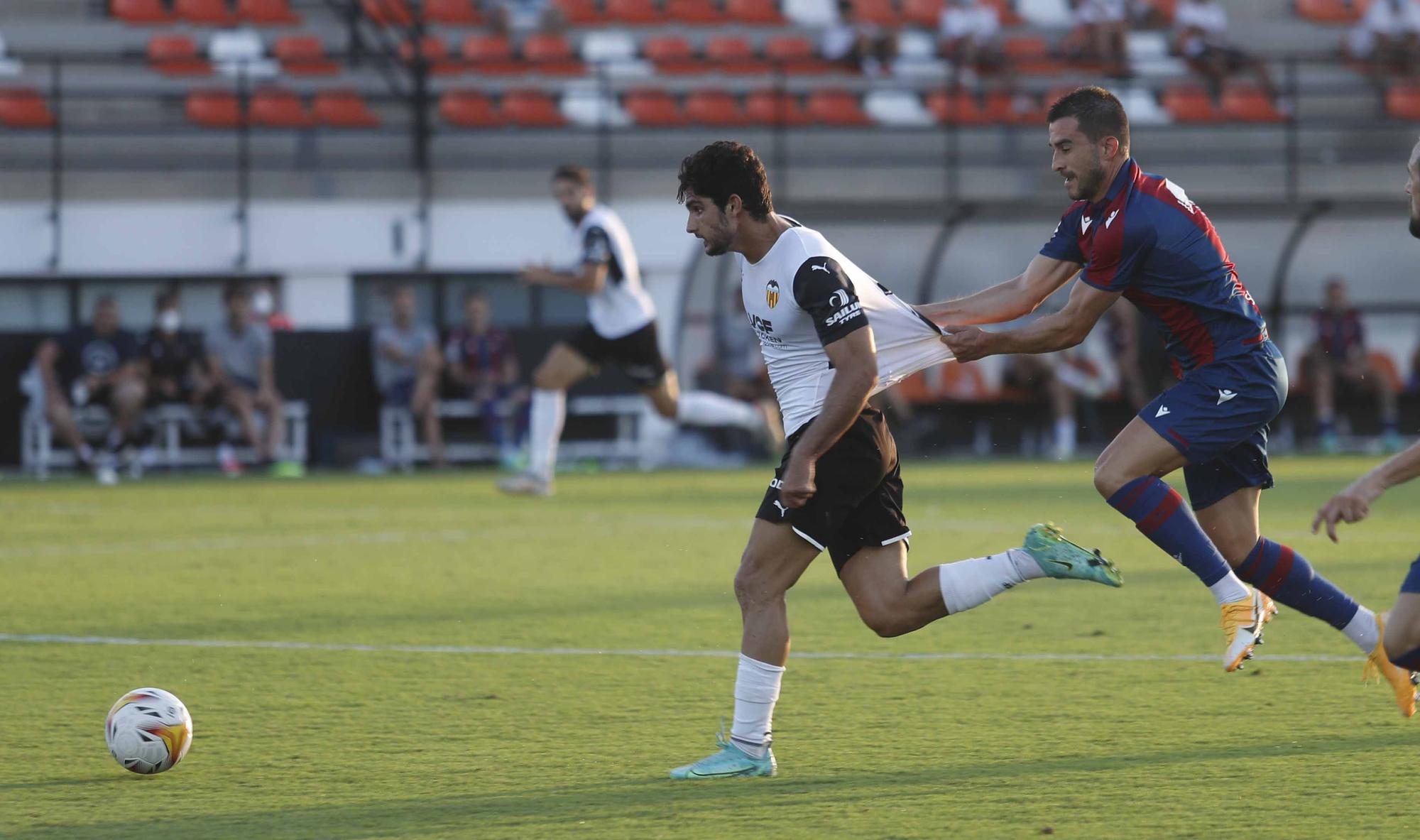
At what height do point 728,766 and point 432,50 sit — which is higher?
point 432,50

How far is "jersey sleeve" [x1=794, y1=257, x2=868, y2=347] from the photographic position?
4.75 m

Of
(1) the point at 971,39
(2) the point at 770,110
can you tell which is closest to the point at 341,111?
(2) the point at 770,110

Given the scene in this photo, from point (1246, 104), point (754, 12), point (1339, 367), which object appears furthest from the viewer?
point (754, 12)

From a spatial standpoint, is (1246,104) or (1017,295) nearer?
(1017,295)

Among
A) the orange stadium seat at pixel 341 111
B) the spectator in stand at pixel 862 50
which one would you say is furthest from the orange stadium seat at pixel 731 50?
the orange stadium seat at pixel 341 111

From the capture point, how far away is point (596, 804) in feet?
15.0

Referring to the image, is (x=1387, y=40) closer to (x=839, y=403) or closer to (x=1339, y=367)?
(x=1339, y=367)

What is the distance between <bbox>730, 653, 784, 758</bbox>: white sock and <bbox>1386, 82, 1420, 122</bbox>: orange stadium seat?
21.5 m

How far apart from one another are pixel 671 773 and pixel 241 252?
15696mm

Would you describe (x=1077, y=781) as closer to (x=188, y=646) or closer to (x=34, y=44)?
(x=188, y=646)

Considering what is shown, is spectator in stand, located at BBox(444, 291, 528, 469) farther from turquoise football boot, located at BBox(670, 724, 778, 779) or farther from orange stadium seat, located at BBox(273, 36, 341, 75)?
turquoise football boot, located at BBox(670, 724, 778, 779)

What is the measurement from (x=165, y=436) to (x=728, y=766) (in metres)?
14.8

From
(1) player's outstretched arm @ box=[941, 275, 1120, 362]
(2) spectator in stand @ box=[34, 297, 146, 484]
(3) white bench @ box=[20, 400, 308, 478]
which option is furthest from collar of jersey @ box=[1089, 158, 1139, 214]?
(3) white bench @ box=[20, 400, 308, 478]

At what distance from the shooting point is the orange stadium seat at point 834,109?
75.6 feet
